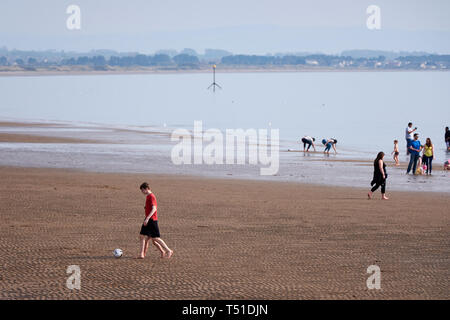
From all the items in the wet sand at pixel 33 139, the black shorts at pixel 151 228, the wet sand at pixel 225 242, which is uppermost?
the black shorts at pixel 151 228

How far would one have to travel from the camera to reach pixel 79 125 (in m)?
54.7

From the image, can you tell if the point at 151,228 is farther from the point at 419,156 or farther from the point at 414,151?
the point at 419,156

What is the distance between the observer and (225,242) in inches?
592

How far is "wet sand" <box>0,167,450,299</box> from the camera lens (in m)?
11.6

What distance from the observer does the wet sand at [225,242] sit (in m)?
11.6

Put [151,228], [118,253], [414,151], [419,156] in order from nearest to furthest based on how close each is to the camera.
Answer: [151,228], [118,253], [414,151], [419,156]

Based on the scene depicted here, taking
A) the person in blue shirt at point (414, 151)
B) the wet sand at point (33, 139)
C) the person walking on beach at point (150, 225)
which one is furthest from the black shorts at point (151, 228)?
the wet sand at point (33, 139)

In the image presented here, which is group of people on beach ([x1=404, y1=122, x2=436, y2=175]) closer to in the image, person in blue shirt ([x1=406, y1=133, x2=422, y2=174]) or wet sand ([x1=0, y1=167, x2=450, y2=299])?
person in blue shirt ([x1=406, y1=133, x2=422, y2=174])

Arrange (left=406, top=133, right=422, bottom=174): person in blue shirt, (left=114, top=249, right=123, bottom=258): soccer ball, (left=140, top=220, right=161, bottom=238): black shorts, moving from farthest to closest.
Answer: (left=406, top=133, right=422, bottom=174): person in blue shirt
(left=114, top=249, right=123, bottom=258): soccer ball
(left=140, top=220, right=161, bottom=238): black shorts

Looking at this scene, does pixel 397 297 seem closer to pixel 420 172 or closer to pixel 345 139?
pixel 420 172

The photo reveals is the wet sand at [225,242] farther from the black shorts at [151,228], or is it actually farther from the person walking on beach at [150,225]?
the black shorts at [151,228]

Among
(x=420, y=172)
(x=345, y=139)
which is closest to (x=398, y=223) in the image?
(x=420, y=172)

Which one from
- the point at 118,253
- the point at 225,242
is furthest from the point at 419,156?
the point at 118,253

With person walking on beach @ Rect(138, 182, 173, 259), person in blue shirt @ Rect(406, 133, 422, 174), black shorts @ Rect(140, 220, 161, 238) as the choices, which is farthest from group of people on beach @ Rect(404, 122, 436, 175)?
black shorts @ Rect(140, 220, 161, 238)
